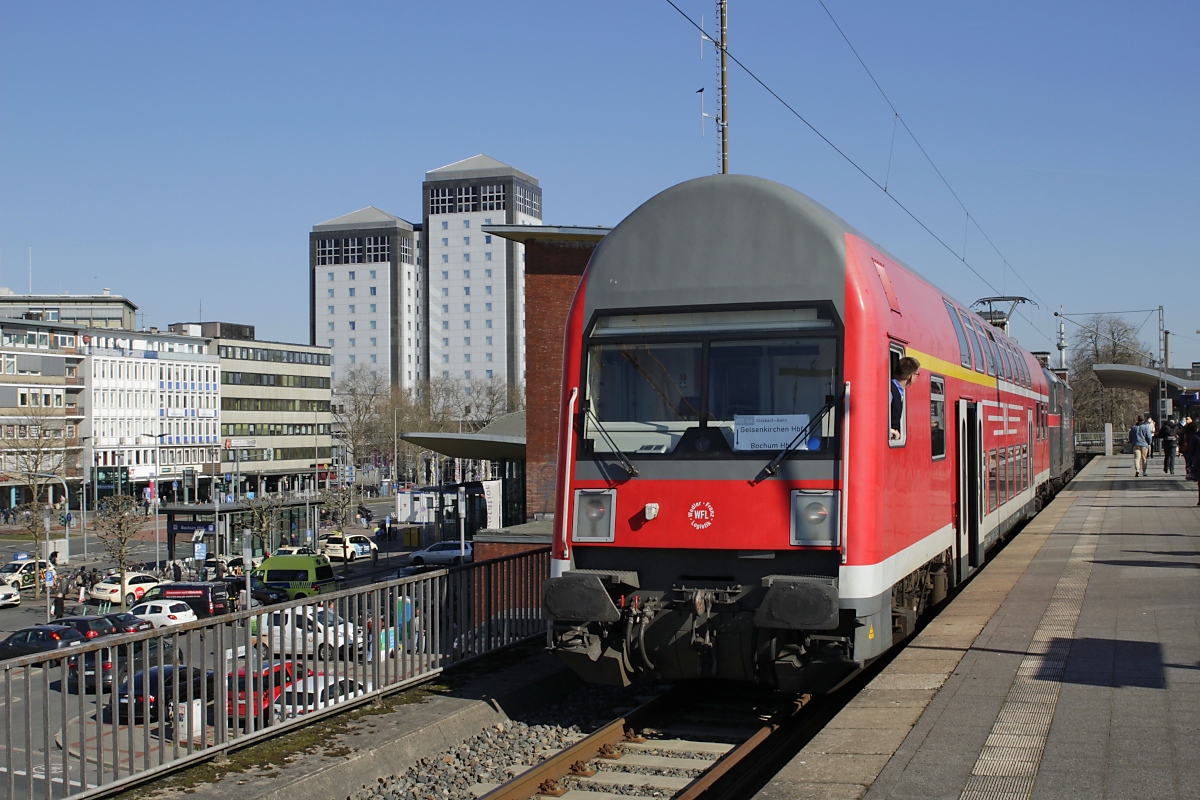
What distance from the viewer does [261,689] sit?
8289mm

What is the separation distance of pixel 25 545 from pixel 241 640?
77564mm

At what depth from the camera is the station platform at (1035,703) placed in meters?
6.45

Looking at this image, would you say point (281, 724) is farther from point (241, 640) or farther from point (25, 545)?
point (25, 545)

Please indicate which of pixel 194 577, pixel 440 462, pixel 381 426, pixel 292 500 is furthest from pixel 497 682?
pixel 440 462

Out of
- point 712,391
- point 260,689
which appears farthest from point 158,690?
point 712,391

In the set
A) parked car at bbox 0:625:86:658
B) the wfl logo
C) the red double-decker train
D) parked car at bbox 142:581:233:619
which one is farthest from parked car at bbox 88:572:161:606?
the wfl logo

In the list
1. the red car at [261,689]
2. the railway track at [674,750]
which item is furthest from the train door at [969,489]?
the red car at [261,689]

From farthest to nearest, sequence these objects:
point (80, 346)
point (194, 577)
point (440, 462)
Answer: point (440, 462) → point (80, 346) → point (194, 577)

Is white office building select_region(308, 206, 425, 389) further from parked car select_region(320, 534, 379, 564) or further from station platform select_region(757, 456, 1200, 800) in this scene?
station platform select_region(757, 456, 1200, 800)

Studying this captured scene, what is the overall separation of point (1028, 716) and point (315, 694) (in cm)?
508

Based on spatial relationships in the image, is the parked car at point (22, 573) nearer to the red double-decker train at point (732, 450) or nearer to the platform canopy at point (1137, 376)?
the platform canopy at point (1137, 376)

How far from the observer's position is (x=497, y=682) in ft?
33.8

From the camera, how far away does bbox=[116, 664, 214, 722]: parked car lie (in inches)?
281

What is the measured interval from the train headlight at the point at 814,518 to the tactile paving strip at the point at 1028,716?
1.61 metres
